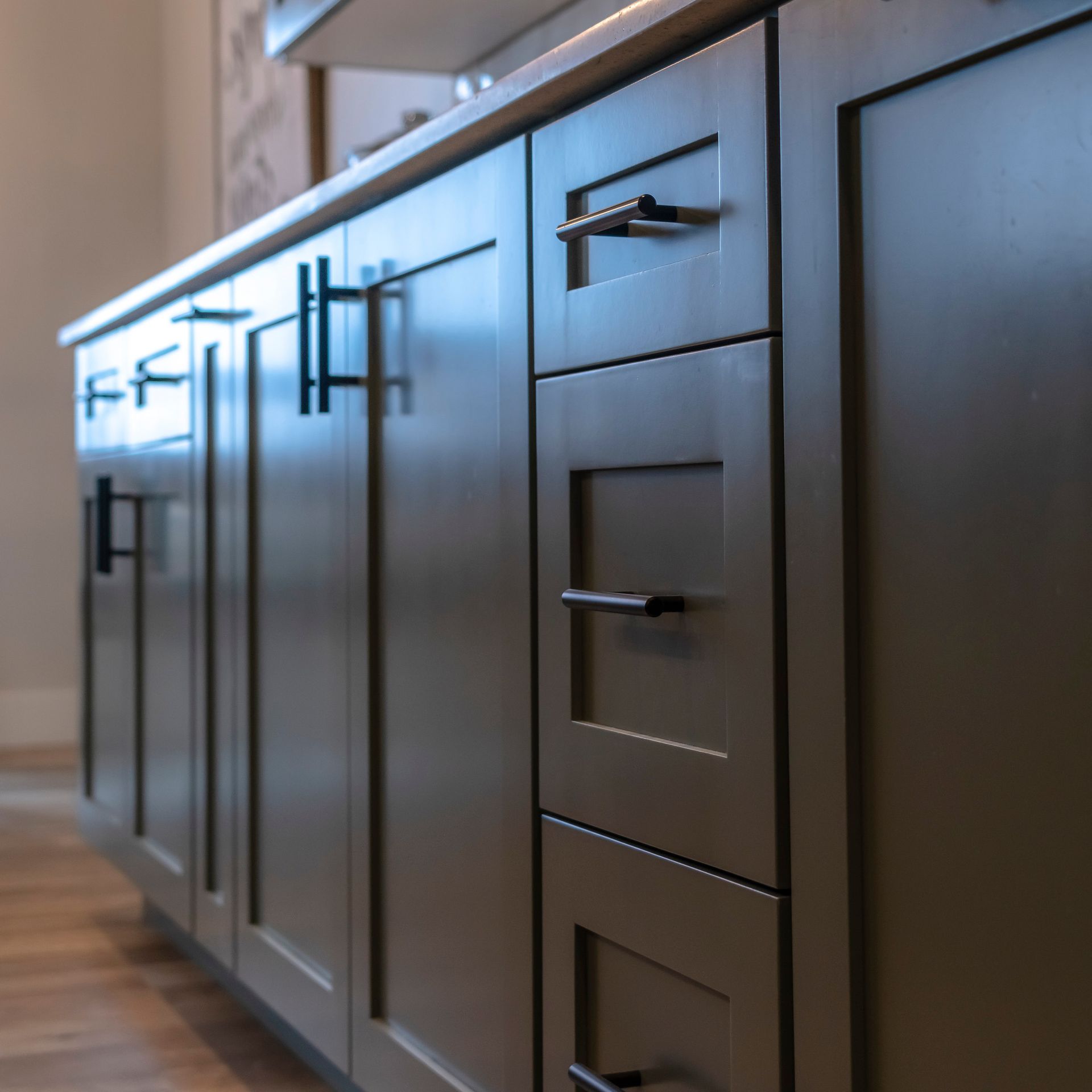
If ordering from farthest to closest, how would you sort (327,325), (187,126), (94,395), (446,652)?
(187,126), (94,395), (327,325), (446,652)

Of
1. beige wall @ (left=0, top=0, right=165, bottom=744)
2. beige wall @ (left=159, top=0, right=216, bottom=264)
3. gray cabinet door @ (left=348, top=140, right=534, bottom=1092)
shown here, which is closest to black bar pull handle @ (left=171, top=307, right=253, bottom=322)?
gray cabinet door @ (left=348, top=140, right=534, bottom=1092)

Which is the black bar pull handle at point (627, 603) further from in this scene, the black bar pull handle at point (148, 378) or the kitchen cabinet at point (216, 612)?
the black bar pull handle at point (148, 378)

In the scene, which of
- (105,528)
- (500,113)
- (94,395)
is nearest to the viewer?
(500,113)

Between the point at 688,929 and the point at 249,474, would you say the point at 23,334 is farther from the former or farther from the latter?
→ the point at 688,929

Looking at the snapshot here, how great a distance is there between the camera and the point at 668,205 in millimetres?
875

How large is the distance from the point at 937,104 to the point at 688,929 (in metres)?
0.53

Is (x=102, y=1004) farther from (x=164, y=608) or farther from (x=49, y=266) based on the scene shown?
(x=49, y=266)

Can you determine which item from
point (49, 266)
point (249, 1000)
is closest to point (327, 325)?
point (249, 1000)

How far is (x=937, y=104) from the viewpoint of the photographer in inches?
26.6

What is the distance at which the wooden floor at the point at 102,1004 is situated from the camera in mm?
1757

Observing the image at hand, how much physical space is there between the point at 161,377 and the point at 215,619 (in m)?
0.41

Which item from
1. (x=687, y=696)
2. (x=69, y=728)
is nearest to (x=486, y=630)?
(x=687, y=696)

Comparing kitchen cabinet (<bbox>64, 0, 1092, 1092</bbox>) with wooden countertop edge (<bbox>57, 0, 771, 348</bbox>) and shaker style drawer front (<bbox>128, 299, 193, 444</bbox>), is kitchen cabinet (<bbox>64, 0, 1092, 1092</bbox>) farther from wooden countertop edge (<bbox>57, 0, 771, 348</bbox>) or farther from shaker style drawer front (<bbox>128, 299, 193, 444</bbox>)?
shaker style drawer front (<bbox>128, 299, 193, 444</bbox>)

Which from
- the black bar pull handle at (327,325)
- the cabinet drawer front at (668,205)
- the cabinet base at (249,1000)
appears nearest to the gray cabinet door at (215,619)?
the cabinet base at (249,1000)
